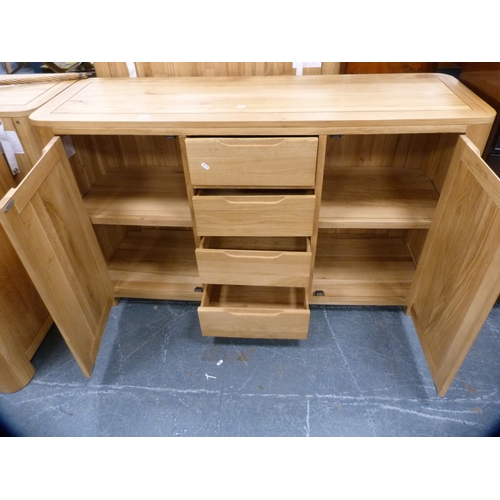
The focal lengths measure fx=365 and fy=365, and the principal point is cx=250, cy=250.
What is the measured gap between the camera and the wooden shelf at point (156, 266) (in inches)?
57.3

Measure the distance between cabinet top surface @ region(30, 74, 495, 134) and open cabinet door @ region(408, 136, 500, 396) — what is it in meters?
0.17

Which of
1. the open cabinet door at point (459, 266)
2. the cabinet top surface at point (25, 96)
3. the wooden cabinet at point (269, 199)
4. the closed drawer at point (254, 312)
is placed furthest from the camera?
the closed drawer at point (254, 312)

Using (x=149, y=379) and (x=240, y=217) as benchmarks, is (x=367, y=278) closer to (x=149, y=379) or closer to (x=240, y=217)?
(x=240, y=217)

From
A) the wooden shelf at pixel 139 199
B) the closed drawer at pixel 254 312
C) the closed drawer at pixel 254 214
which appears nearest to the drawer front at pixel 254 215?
the closed drawer at pixel 254 214

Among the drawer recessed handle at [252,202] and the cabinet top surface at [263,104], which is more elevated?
the cabinet top surface at [263,104]

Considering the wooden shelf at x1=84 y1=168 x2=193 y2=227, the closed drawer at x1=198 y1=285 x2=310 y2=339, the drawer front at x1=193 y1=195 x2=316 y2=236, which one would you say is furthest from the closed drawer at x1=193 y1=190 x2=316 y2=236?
the closed drawer at x1=198 y1=285 x2=310 y2=339

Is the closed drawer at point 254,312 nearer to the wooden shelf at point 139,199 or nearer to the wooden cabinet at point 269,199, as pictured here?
the wooden cabinet at point 269,199

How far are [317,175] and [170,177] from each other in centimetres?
64

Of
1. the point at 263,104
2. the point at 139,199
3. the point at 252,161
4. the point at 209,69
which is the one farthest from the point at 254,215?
the point at 209,69

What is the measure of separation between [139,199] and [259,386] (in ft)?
2.57

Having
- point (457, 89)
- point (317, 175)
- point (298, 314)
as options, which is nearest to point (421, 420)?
point (298, 314)

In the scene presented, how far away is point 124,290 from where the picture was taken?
4.79 ft

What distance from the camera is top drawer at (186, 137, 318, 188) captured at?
980 mm

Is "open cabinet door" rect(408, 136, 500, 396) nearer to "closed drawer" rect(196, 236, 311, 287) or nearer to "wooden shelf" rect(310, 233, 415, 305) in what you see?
"wooden shelf" rect(310, 233, 415, 305)
